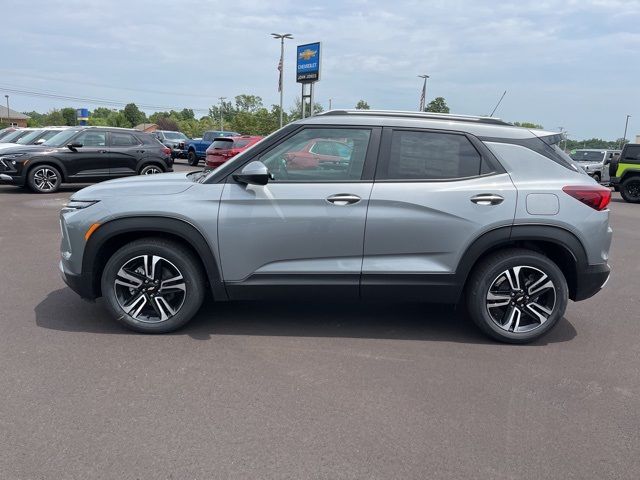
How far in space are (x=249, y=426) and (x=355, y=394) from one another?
2.52ft

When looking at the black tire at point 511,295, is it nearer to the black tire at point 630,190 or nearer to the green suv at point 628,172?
the green suv at point 628,172

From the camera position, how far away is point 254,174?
160 inches

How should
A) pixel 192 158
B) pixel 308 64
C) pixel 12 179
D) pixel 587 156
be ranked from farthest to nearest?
pixel 308 64, pixel 192 158, pixel 587 156, pixel 12 179

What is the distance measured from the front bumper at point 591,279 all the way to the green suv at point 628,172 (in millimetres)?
15658

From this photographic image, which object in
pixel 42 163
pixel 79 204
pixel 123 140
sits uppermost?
pixel 123 140

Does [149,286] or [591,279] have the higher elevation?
[591,279]

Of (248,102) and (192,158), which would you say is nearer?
(192,158)

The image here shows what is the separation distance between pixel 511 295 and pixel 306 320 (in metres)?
1.77

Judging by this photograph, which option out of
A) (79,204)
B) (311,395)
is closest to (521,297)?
(311,395)

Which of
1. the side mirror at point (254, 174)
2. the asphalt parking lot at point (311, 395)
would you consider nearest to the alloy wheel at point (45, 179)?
the asphalt parking lot at point (311, 395)

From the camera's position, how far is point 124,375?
3.70 meters

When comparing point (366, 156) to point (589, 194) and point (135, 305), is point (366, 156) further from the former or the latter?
point (135, 305)

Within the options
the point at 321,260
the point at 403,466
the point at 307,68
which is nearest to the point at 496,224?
the point at 321,260

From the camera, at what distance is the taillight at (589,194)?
4.30 m
